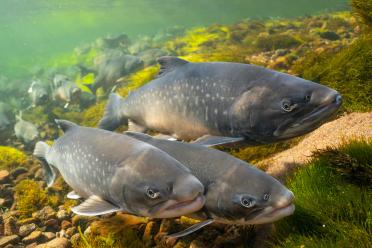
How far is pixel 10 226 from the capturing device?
221 inches

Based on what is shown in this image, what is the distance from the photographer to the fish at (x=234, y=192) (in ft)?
10.3

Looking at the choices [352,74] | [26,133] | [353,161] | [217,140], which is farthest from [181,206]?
[26,133]

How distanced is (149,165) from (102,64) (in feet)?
43.4

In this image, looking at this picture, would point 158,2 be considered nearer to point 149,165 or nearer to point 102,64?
point 102,64

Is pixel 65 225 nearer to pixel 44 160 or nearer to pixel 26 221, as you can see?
pixel 26 221

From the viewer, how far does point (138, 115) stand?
5.78m

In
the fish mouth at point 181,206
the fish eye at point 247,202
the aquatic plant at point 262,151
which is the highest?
the fish eye at point 247,202

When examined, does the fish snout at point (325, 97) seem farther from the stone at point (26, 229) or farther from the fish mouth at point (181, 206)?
the stone at point (26, 229)

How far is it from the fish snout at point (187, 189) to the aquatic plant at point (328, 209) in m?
0.88

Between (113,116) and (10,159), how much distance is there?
4387 mm

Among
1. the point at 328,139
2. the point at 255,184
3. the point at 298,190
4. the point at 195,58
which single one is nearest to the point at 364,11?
the point at 328,139

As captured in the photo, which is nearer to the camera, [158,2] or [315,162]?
[315,162]

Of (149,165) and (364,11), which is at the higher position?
(364,11)

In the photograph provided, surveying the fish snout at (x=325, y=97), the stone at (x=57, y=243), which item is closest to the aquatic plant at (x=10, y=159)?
the stone at (x=57, y=243)
